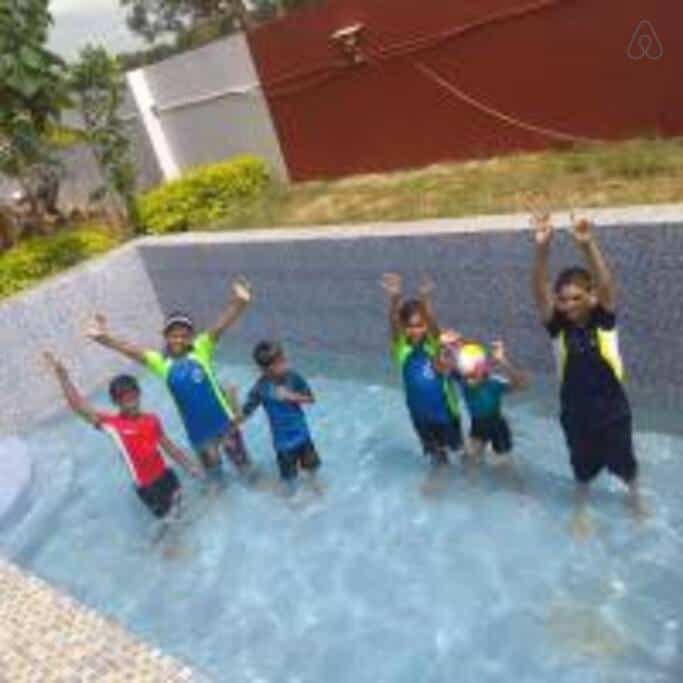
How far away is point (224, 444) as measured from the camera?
30.0 feet

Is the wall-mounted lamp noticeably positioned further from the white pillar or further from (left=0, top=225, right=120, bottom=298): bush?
the white pillar

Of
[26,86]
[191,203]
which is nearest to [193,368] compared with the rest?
[191,203]

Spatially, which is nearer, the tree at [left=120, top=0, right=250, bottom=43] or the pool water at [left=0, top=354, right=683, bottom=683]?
the pool water at [left=0, top=354, right=683, bottom=683]

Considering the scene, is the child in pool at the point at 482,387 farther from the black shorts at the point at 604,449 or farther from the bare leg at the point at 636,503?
the bare leg at the point at 636,503

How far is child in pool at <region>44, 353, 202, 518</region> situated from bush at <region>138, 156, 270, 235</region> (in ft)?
22.8

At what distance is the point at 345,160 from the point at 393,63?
1769 mm

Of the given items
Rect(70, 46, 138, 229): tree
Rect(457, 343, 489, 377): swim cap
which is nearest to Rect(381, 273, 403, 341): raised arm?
Rect(457, 343, 489, 377): swim cap

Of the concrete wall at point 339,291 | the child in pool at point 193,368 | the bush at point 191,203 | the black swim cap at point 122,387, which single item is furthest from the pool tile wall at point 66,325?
the black swim cap at point 122,387

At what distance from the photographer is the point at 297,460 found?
28.4 ft

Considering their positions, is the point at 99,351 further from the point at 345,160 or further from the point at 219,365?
the point at 345,160

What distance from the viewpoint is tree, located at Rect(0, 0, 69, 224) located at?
14.6 m

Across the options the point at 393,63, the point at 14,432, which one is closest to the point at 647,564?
the point at 14,432

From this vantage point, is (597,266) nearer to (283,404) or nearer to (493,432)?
(493,432)

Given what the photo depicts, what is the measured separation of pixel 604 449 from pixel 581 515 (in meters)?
0.59
